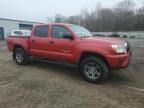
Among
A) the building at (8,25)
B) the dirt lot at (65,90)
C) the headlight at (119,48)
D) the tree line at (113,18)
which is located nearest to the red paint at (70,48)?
the headlight at (119,48)

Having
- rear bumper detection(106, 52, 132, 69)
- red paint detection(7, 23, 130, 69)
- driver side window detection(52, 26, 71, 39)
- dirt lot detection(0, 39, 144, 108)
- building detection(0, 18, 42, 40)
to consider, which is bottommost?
dirt lot detection(0, 39, 144, 108)

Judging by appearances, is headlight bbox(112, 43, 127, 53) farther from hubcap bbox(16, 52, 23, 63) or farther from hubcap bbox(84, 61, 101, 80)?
hubcap bbox(16, 52, 23, 63)

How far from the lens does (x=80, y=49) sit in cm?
626

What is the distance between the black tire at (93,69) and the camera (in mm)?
5891

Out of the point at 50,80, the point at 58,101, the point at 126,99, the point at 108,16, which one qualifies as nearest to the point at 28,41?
the point at 50,80

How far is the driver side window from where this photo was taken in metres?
6.78

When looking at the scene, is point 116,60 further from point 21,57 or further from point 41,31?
point 21,57

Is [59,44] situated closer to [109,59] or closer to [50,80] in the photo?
[50,80]

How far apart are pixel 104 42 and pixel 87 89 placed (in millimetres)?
1517

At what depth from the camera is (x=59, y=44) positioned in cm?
685

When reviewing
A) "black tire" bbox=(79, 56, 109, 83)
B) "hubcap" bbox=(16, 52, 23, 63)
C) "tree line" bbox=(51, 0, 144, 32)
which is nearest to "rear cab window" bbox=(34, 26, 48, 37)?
"hubcap" bbox=(16, 52, 23, 63)

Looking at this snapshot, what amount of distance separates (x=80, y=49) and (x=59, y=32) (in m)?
1.26

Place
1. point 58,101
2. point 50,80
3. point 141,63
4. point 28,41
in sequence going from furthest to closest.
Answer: point 141,63 → point 28,41 → point 50,80 → point 58,101

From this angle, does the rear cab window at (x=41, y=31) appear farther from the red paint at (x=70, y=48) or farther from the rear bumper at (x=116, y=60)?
the rear bumper at (x=116, y=60)
